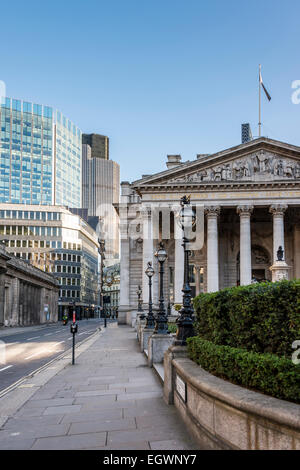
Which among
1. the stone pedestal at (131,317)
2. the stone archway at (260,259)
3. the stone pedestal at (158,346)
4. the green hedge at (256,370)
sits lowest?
the stone pedestal at (131,317)

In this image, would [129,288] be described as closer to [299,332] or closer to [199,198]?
[199,198]

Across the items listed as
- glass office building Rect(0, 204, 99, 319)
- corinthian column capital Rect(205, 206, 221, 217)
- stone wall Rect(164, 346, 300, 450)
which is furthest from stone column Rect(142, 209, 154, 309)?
glass office building Rect(0, 204, 99, 319)

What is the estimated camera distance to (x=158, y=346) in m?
17.0

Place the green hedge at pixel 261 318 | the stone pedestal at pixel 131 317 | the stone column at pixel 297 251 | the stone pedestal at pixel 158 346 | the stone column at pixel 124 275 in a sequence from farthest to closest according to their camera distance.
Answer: the stone column at pixel 124 275
the stone pedestal at pixel 131 317
the stone column at pixel 297 251
the stone pedestal at pixel 158 346
the green hedge at pixel 261 318

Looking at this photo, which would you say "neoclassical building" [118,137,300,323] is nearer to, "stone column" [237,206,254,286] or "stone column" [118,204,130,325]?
"stone column" [237,206,254,286]

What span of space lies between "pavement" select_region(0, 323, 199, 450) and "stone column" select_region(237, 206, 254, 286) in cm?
3594

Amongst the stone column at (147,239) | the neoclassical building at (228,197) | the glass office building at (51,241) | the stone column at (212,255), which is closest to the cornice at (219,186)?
the neoclassical building at (228,197)

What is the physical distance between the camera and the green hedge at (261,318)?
6684mm

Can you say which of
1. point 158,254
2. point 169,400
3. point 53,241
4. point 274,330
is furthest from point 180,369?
point 53,241

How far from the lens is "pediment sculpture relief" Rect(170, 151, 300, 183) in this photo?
171ft

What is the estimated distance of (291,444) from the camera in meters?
4.83

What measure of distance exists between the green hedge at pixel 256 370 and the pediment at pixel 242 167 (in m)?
45.4

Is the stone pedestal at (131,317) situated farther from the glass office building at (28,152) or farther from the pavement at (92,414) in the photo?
the glass office building at (28,152)

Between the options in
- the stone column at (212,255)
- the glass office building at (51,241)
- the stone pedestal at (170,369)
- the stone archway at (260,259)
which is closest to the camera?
the stone pedestal at (170,369)
